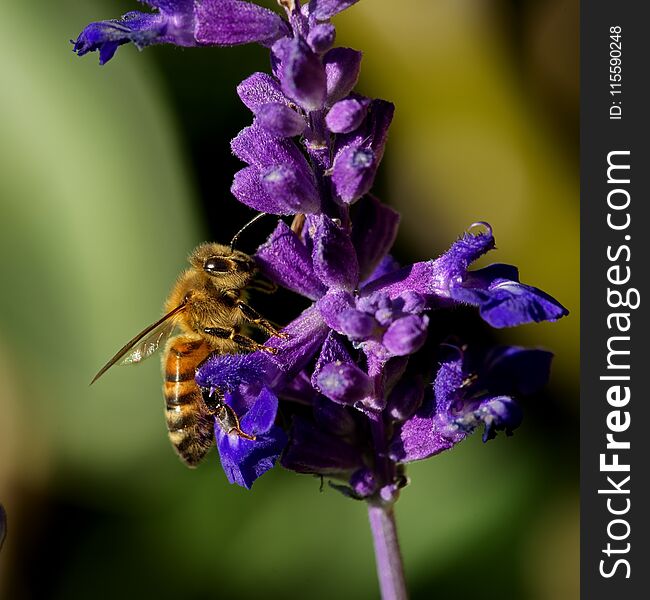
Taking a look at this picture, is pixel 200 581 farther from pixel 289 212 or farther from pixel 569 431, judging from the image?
pixel 289 212

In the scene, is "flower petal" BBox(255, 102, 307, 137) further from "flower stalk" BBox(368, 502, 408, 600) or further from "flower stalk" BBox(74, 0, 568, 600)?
"flower stalk" BBox(368, 502, 408, 600)

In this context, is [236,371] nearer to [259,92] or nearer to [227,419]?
[227,419]

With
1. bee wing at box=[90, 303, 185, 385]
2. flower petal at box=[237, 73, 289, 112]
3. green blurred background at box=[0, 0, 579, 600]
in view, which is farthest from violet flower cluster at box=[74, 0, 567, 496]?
green blurred background at box=[0, 0, 579, 600]

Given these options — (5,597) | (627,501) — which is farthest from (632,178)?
(5,597)

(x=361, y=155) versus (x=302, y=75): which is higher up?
(x=302, y=75)

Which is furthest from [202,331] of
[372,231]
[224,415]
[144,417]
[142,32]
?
[144,417]
